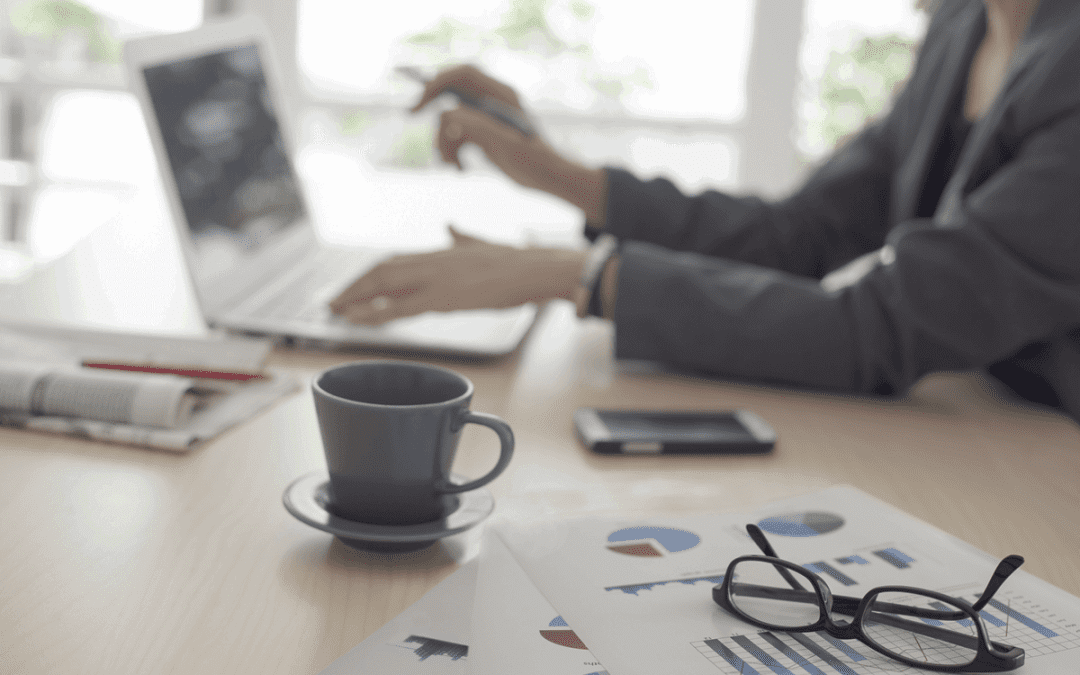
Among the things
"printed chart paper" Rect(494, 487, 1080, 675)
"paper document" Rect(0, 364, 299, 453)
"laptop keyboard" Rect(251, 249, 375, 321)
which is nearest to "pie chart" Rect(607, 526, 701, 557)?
"printed chart paper" Rect(494, 487, 1080, 675)

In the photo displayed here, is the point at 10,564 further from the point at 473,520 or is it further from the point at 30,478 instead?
the point at 473,520

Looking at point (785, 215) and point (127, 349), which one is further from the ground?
point (785, 215)

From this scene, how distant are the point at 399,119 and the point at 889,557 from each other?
2583mm

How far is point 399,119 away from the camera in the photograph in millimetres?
2844

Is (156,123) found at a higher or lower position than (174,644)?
higher

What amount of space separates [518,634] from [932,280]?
22.1 inches

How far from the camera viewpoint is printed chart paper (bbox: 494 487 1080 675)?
1.22 ft

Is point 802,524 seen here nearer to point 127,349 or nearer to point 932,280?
point 932,280

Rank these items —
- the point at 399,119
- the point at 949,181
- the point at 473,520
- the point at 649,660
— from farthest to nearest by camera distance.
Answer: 1. the point at 399,119
2. the point at 949,181
3. the point at 473,520
4. the point at 649,660

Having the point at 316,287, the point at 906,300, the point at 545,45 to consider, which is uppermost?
the point at 545,45

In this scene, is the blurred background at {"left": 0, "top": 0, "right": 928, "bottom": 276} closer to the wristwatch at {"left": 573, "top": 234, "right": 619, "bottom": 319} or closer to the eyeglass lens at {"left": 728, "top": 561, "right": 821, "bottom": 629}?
the wristwatch at {"left": 573, "top": 234, "right": 619, "bottom": 319}

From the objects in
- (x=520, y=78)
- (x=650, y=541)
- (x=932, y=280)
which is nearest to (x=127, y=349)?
(x=650, y=541)

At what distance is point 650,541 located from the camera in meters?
0.48

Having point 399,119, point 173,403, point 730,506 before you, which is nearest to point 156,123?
point 173,403
